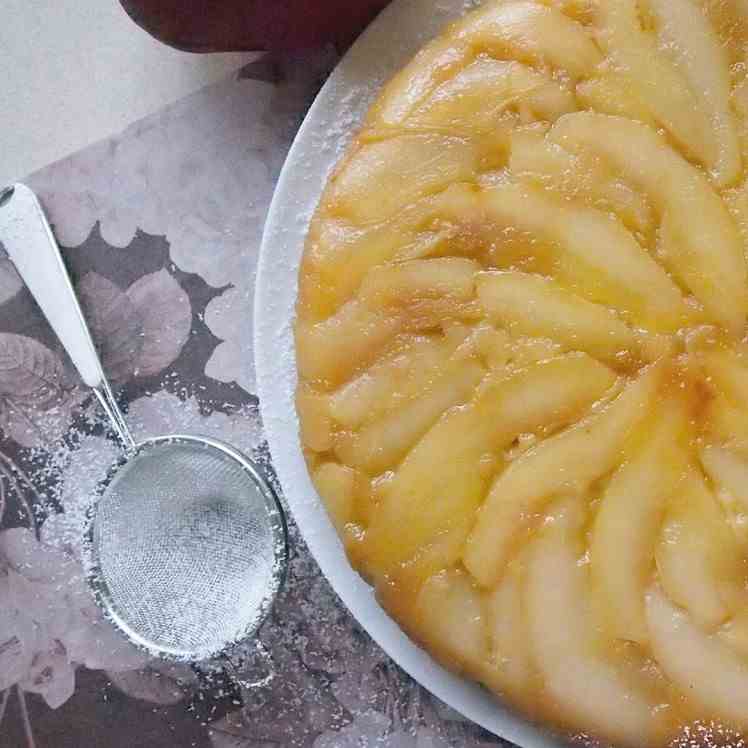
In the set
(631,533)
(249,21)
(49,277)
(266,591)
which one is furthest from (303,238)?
(631,533)

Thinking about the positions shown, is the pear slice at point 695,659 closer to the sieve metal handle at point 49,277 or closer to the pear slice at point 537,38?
the pear slice at point 537,38

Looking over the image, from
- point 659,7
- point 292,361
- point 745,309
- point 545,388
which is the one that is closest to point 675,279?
point 745,309

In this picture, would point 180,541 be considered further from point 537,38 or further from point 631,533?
point 537,38

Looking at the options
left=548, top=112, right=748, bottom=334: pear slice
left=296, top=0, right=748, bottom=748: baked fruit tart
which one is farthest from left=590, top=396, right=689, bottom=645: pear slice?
left=548, top=112, right=748, bottom=334: pear slice

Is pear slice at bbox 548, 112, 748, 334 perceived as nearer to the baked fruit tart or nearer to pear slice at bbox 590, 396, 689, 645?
the baked fruit tart

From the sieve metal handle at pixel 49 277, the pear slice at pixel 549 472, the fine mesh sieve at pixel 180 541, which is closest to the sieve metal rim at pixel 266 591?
the fine mesh sieve at pixel 180 541

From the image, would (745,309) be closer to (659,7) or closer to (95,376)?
(659,7)
